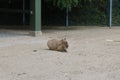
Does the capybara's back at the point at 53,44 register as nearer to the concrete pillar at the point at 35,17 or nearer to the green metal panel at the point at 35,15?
the concrete pillar at the point at 35,17

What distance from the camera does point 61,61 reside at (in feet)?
34.1

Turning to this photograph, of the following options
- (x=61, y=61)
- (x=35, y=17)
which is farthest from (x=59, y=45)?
(x=35, y=17)

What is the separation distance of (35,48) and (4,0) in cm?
1152

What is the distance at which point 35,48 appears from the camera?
13.1 m

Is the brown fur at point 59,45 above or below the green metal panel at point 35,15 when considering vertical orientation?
below

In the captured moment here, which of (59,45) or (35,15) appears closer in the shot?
(59,45)

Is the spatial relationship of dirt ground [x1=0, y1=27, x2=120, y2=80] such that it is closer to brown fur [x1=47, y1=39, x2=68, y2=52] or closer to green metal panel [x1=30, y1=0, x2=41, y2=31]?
brown fur [x1=47, y1=39, x2=68, y2=52]

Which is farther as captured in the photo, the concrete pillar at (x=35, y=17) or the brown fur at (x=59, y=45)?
the concrete pillar at (x=35, y=17)

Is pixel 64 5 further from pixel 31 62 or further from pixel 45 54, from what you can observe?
pixel 31 62

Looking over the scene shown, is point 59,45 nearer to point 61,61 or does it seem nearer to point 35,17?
point 61,61

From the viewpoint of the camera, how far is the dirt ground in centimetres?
857

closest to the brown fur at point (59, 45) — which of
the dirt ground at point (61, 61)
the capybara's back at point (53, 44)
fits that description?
the capybara's back at point (53, 44)

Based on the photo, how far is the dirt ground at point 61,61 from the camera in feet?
28.1

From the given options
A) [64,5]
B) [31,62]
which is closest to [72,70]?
[31,62]
